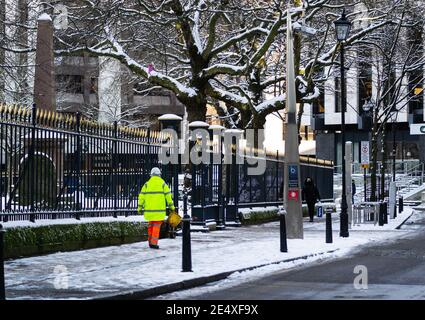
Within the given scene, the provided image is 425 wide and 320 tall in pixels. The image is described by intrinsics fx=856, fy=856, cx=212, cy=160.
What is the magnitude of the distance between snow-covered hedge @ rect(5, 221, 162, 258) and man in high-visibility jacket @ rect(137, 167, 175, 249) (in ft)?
3.93

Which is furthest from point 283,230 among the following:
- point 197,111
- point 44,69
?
point 197,111

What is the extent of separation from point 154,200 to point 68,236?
2.09 meters

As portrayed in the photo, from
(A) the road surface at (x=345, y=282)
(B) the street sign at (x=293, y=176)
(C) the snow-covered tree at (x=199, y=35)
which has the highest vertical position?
(C) the snow-covered tree at (x=199, y=35)

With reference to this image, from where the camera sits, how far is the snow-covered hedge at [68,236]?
16.3 metres

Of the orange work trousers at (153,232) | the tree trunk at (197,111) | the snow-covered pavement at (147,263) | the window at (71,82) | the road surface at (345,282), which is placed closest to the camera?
the road surface at (345,282)

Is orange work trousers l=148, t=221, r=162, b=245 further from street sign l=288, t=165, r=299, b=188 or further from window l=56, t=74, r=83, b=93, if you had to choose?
window l=56, t=74, r=83, b=93

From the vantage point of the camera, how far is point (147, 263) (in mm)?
16156

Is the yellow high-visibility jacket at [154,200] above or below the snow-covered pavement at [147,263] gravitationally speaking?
above

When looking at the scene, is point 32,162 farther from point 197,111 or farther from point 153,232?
point 197,111

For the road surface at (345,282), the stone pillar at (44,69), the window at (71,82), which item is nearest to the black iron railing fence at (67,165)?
the stone pillar at (44,69)

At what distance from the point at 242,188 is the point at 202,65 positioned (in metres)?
5.15

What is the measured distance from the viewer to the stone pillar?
72.2 ft

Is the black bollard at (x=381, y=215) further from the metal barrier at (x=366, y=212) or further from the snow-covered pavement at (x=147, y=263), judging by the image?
the snow-covered pavement at (x=147, y=263)

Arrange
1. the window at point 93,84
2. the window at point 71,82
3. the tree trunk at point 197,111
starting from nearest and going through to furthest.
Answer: the tree trunk at point 197,111, the window at point 71,82, the window at point 93,84
